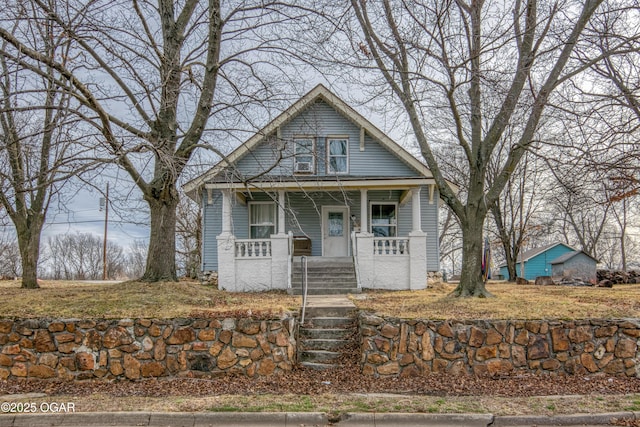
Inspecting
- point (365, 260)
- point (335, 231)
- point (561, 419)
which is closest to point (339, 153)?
point (335, 231)

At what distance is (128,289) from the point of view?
7.99 m

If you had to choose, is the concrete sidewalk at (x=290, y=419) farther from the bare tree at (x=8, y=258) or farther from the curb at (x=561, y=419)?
the bare tree at (x=8, y=258)

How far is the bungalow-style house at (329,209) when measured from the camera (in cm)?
1272

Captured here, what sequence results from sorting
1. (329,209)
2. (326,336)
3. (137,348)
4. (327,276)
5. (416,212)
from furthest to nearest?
(329,209), (416,212), (327,276), (326,336), (137,348)

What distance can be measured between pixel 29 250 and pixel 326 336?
9.52 metres

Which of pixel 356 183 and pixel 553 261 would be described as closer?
pixel 356 183

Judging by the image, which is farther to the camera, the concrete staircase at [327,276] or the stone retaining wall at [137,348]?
the concrete staircase at [327,276]

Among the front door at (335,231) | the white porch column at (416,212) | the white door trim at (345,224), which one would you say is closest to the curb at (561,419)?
the white porch column at (416,212)

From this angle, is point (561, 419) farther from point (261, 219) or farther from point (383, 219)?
point (261, 219)

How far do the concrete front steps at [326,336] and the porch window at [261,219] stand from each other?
7334mm

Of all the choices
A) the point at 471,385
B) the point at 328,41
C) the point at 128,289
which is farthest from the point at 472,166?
the point at 128,289

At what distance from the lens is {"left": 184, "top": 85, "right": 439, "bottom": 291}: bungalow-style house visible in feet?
41.7

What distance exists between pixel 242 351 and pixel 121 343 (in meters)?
1.73

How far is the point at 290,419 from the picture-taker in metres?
4.71
